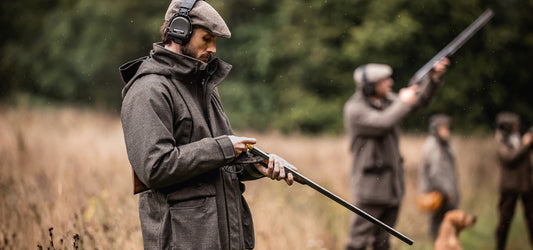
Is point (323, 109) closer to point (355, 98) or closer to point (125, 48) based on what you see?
point (125, 48)

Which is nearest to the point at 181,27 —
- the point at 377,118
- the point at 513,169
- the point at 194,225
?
the point at 194,225

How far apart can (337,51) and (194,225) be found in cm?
1875

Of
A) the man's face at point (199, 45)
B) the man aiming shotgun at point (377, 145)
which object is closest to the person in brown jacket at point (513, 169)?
the man aiming shotgun at point (377, 145)

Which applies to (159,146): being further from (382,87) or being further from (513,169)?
(513,169)

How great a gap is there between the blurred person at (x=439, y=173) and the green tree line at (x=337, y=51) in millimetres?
10415

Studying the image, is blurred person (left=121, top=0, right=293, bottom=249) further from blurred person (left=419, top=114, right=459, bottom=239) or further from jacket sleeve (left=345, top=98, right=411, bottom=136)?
blurred person (left=419, top=114, right=459, bottom=239)

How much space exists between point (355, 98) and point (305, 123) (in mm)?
15228

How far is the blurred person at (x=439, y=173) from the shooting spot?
8680 mm

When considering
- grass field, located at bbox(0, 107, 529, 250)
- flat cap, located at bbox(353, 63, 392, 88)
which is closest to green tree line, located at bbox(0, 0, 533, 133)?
grass field, located at bbox(0, 107, 529, 250)

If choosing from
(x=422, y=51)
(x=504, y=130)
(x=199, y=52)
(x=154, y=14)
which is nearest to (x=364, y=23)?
(x=422, y=51)

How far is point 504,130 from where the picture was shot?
8.50 m

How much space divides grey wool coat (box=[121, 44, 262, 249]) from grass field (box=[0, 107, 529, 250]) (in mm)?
1016

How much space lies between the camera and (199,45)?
9.52 ft

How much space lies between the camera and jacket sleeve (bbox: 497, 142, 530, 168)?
8.26 metres
